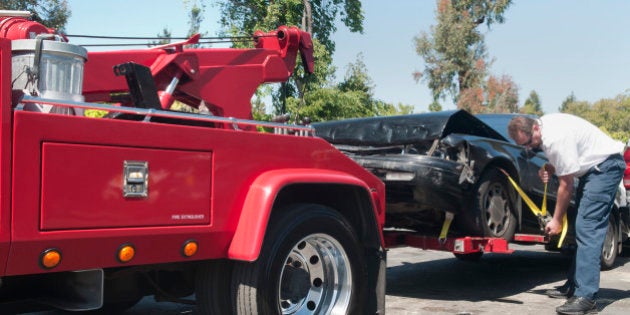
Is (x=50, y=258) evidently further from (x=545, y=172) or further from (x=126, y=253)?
(x=545, y=172)

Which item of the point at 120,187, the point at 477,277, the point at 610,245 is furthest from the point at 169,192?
the point at 610,245

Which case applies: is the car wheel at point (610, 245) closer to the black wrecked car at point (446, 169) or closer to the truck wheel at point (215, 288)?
the black wrecked car at point (446, 169)

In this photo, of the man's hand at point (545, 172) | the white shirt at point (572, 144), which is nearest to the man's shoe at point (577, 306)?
the white shirt at point (572, 144)

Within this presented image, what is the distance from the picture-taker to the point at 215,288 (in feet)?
12.2

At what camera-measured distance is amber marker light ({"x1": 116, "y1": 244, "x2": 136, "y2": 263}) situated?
3.01 meters

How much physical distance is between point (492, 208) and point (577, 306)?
1.11 metres

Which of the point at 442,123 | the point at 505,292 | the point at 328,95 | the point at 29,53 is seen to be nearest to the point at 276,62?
the point at 442,123

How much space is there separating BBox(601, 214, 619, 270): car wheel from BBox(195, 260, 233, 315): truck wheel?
215 inches

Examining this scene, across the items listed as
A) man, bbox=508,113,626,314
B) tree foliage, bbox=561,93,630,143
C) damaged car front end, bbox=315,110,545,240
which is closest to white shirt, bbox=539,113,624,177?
man, bbox=508,113,626,314

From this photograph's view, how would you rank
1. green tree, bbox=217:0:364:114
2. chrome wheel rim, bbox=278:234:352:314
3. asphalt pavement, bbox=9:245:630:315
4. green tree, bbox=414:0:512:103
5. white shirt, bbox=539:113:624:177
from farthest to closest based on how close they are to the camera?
1. green tree, bbox=414:0:512:103
2. green tree, bbox=217:0:364:114
3. asphalt pavement, bbox=9:245:630:315
4. white shirt, bbox=539:113:624:177
5. chrome wheel rim, bbox=278:234:352:314

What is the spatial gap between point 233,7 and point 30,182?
19948mm

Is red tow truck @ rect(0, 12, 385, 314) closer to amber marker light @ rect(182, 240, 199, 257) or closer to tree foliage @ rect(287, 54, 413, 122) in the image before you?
amber marker light @ rect(182, 240, 199, 257)

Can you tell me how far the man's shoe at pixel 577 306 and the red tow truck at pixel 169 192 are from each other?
5.73ft

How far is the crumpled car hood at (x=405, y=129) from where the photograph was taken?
19.0 feet
